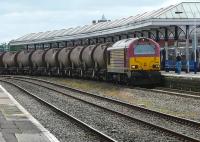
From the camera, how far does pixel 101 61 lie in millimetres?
39594

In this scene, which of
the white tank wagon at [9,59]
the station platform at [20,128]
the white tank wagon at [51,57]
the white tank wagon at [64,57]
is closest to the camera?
the station platform at [20,128]

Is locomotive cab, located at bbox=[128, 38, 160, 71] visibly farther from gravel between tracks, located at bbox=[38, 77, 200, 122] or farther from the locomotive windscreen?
gravel between tracks, located at bbox=[38, 77, 200, 122]

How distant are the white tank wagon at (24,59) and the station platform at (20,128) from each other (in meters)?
42.6

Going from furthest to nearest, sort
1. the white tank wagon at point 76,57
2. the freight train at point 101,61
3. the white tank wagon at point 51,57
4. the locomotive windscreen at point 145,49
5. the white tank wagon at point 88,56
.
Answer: the white tank wagon at point 51,57 → the white tank wagon at point 76,57 → the white tank wagon at point 88,56 → the locomotive windscreen at point 145,49 → the freight train at point 101,61

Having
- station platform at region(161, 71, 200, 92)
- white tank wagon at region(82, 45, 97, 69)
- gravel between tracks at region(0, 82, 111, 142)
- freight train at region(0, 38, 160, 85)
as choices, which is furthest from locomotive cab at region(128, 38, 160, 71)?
gravel between tracks at region(0, 82, 111, 142)

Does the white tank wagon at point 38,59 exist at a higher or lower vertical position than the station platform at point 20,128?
higher

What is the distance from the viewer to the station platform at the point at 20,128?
1233 centimetres

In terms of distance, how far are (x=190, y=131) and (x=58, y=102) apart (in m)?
11.4

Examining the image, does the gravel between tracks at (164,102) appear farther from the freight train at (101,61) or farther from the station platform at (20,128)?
the station platform at (20,128)

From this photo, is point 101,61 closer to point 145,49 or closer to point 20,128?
point 145,49

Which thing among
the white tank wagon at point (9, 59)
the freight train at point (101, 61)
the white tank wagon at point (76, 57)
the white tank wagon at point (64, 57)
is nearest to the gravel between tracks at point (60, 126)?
the freight train at point (101, 61)

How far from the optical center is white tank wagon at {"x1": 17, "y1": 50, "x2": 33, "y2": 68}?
62.3m

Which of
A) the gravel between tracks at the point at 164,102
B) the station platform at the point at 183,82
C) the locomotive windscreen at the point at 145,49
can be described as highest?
the locomotive windscreen at the point at 145,49

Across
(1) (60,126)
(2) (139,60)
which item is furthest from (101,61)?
(1) (60,126)
